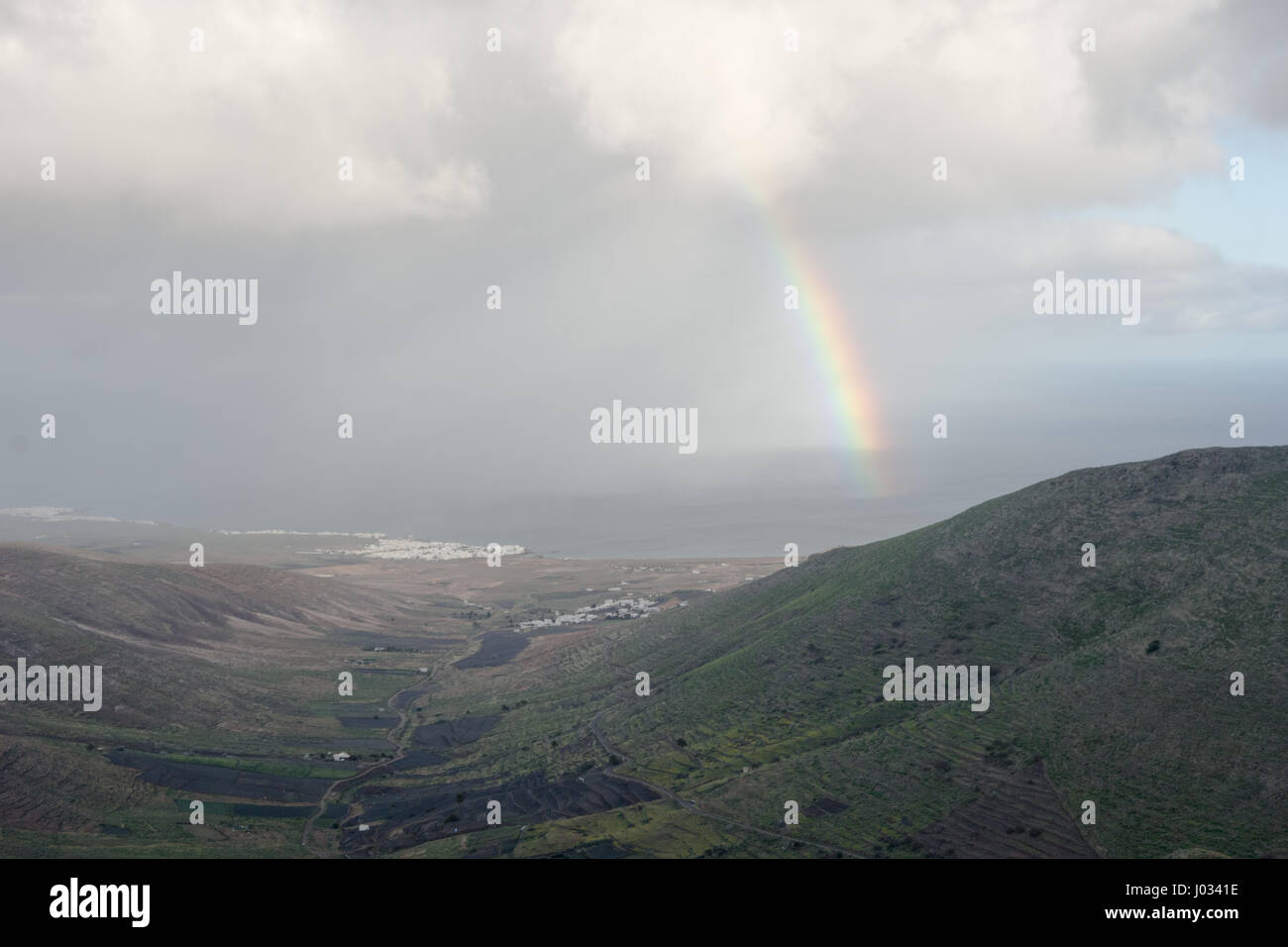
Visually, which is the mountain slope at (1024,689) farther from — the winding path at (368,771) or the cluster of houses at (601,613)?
the cluster of houses at (601,613)

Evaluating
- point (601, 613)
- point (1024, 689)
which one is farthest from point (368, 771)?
point (601, 613)

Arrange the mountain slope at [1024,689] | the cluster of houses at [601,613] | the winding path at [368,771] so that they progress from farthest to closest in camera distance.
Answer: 1. the cluster of houses at [601,613]
2. the winding path at [368,771]
3. the mountain slope at [1024,689]

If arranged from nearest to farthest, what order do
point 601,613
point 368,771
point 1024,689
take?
point 1024,689
point 368,771
point 601,613

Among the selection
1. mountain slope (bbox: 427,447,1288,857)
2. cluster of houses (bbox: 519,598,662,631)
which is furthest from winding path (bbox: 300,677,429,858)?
cluster of houses (bbox: 519,598,662,631)

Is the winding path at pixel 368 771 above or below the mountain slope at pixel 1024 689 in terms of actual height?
below

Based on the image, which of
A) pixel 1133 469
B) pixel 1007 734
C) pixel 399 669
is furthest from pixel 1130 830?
pixel 399 669

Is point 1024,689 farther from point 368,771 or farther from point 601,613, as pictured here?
point 601,613

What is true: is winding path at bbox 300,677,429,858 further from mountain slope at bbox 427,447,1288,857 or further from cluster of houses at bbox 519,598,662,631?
cluster of houses at bbox 519,598,662,631

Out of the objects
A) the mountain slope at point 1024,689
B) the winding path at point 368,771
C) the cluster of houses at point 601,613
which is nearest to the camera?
the mountain slope at point 1024,689

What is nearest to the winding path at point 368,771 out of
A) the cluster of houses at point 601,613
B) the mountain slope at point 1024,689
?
the mountain slope at point 1024,689

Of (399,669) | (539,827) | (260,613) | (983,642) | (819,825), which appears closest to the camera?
(819,825)
